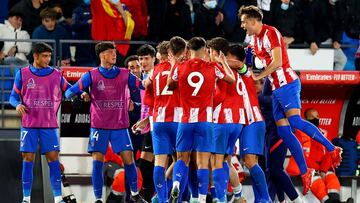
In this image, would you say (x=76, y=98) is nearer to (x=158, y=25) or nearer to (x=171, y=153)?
(x=171, y=153)

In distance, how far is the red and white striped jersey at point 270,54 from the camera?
18.0m

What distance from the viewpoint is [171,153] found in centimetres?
1780

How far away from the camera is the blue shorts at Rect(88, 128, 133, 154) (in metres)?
18.8

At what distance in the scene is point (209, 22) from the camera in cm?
2136

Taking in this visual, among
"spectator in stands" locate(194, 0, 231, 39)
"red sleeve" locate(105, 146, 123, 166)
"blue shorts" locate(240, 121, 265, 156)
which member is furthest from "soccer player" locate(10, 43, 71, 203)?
"spectator in stands" locate(194, 0, 231, 39)

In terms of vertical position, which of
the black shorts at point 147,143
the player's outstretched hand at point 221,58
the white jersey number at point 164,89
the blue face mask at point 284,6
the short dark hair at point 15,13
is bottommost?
the black shorts at point 147,143

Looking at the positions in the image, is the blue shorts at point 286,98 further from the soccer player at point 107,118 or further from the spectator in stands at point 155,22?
the spectator in stands at point 155,22

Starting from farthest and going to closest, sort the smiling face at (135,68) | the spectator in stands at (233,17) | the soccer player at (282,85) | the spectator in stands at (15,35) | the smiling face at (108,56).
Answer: the spectator in stands at (233,17) < the spectator in stands at (15,35) < the smiling face at (135,68) < the smiling face at (108,56) < the soccer player at (282,85)

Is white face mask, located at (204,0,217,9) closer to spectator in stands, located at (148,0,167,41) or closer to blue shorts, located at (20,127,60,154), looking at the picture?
spectator in stands, located at (148,0,167,41)

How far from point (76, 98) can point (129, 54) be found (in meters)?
2.82

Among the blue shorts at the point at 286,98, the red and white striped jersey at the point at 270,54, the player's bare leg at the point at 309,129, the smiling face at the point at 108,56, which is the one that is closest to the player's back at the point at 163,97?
the smiling face at the point at 108,56

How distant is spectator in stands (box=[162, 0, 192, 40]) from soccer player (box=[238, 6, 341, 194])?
322cm

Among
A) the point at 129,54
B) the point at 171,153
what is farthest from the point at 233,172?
the point at 129,54

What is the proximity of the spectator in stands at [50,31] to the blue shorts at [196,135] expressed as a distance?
13.6 feet
